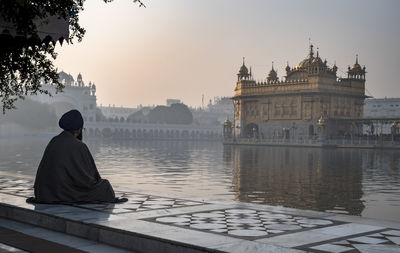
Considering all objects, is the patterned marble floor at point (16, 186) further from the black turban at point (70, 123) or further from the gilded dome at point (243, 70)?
the gilded dome at point (243, 70)

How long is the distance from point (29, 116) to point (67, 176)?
7185 cm

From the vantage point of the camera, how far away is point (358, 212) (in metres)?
8.94

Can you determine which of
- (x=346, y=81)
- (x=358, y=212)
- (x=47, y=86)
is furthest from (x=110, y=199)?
(x=47, y=86)

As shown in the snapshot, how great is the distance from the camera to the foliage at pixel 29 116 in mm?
73631

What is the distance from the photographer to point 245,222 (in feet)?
18.8

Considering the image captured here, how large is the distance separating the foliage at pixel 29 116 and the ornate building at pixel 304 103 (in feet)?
95.5

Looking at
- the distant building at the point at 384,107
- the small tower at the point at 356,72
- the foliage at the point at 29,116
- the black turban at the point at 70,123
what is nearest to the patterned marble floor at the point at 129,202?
the black turban at the point at 70,123

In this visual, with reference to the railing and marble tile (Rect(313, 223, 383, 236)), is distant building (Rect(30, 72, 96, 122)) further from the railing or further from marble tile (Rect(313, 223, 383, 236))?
marble tile (Rect(313, 223, 383, 236))

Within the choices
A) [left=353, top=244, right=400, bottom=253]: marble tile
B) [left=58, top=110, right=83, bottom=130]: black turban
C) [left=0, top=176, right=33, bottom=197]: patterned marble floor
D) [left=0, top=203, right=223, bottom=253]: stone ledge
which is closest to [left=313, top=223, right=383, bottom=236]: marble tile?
[left=353, top=244, right=400, bottom=253]: marble tile

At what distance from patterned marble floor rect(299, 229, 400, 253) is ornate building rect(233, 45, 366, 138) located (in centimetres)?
4855

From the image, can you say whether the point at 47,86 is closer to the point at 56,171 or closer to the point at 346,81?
the point at 346,81

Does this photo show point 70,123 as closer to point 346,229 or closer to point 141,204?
point 141,204

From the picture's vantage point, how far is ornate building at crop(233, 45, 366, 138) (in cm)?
5675

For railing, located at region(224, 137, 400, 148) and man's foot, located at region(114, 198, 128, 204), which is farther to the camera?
railing, located at region(224, 137, 400, 148)
